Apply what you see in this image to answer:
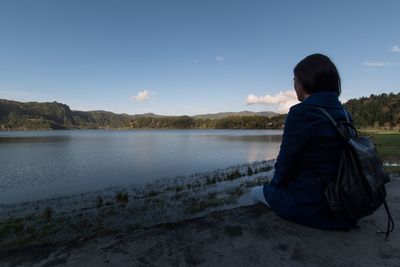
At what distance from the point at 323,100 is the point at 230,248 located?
7.94 feet

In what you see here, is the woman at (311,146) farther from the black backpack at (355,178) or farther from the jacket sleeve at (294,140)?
the black backpack at (355,178)

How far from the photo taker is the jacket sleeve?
3424 millimetres

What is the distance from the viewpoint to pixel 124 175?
25641 millimetres

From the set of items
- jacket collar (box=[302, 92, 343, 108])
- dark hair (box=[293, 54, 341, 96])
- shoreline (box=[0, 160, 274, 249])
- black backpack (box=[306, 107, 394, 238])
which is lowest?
shoreline (box=[0, 160, 274, 249])

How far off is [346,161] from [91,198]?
53.9ft

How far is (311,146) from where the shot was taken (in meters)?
3.50

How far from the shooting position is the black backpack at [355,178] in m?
3.27

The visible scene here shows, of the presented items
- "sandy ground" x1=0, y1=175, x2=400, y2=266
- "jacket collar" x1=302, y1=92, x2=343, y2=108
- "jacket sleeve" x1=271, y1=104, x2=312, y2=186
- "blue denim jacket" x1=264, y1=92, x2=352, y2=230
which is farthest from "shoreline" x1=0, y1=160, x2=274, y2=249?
"jacket collar" x1=302, y1=92, x2=343, y2=108

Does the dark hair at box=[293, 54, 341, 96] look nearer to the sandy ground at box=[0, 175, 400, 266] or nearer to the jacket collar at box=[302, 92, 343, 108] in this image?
the jacket collar at box=[302, 92, 343, 108]

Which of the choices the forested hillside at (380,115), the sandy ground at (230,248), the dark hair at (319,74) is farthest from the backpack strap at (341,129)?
the forested hillside at (380,115)

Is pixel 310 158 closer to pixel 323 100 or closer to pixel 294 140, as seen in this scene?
pixel 294 140

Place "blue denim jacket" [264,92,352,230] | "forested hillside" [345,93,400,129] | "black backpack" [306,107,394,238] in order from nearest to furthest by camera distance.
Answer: "black backpack" [306,107,394,238]
"blue denim jacket" [264,92,352,230]
"forested hillside" [345,93,400,129]

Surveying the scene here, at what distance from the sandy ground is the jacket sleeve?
100 cm

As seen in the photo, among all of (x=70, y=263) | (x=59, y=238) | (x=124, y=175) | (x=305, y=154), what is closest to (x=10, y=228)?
(x=59, y=238)
